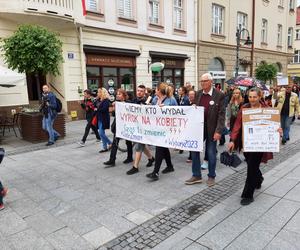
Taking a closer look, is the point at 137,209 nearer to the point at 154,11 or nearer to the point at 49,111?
the point at 49,111

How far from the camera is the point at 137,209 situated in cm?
390

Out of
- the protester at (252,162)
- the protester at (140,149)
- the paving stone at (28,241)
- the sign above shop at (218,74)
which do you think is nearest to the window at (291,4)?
the sign above shop at (218,74)

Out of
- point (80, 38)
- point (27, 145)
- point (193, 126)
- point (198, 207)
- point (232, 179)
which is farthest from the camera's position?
point (80, 38)

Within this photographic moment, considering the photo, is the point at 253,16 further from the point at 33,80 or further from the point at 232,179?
the point at 232,179

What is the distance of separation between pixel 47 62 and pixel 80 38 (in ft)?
15.5

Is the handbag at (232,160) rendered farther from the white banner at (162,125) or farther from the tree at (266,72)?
the tree at (266,72)

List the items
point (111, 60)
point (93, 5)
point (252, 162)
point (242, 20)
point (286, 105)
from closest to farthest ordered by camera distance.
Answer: point (252, 162) → point (286, 105) → point (93, 5) → point (111, 60) → point (242, 20)

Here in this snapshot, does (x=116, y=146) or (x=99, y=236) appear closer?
(x=99, y=236)

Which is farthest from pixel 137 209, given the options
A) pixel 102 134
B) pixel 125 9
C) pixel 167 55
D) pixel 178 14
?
pixel 178 14

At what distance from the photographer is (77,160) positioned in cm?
650

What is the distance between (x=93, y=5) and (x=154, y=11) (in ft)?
14.1

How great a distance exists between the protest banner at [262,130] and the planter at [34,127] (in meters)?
6.47

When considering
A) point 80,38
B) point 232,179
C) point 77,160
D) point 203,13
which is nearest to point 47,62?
point 77,160

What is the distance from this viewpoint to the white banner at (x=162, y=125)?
464 cm
